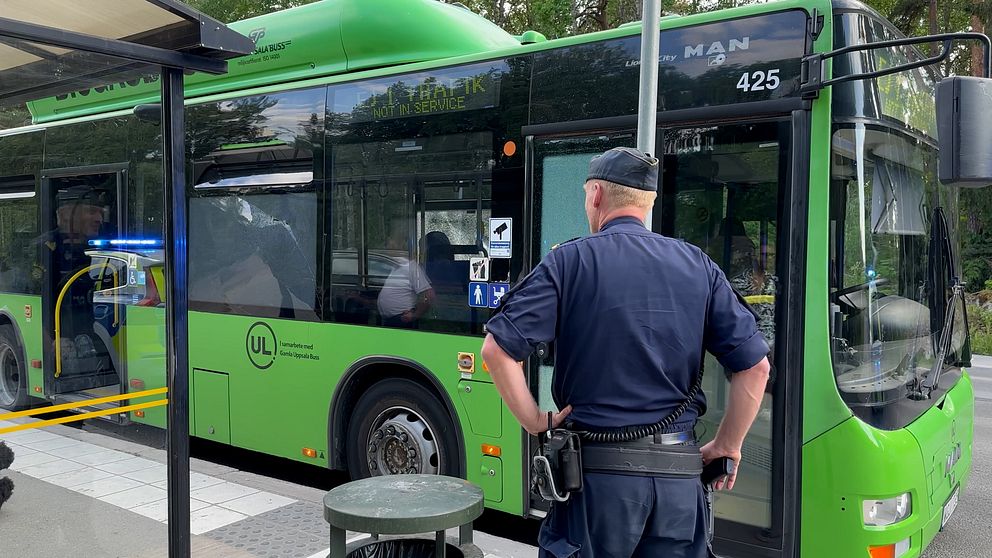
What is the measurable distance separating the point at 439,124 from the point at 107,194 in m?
2.91

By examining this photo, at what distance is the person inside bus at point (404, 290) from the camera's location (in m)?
5.57

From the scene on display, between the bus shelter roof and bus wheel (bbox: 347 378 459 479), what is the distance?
263cm

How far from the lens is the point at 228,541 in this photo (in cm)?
476

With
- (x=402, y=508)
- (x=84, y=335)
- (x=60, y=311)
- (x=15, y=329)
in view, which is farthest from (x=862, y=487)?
(x=15, y=329)

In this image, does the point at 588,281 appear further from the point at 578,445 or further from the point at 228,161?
the point at 228,161

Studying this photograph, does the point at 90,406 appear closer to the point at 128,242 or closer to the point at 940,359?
the point at 128,242

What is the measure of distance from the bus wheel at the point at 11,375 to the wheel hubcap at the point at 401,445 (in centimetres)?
227

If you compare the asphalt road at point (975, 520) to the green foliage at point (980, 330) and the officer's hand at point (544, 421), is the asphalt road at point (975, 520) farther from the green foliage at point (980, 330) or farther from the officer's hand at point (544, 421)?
the green foliage at point (980, 330)

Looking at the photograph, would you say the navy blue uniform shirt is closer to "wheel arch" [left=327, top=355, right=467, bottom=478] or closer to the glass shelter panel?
the glass shelter panel

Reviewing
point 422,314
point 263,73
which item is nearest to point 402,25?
point 263,73

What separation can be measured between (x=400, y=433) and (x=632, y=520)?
3.34m

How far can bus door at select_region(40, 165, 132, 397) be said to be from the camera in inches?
225

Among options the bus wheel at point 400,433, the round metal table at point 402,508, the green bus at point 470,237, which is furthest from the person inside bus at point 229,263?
the round metal table at point 402,508

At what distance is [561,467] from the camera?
2.62 meters
